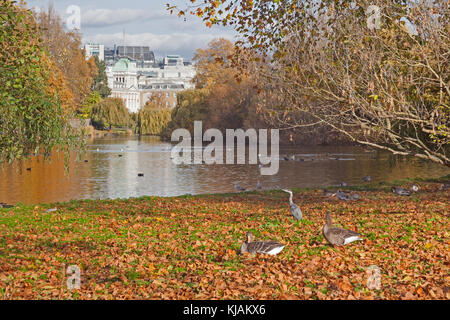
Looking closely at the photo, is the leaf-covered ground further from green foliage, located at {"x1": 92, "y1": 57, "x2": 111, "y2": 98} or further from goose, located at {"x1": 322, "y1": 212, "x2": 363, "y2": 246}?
green foliage, located at {"x1": 92, "y1": 57, "x2": 111, "y2": 98}

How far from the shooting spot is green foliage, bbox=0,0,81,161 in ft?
44.5

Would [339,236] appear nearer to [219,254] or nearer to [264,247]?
[264,247]

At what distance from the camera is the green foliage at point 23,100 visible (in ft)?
44.5

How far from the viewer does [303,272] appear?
8.55 metres

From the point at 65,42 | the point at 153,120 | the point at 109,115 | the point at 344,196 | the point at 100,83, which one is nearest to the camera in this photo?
the point at 344,196

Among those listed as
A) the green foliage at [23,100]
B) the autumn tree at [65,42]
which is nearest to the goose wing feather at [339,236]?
the green foliage at [23,100]

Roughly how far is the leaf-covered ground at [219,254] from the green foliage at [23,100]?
6.44 feet

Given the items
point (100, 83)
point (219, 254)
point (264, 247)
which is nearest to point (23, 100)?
point (219, 254)

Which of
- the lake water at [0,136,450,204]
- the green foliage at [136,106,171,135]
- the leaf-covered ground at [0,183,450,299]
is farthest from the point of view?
the green foliage at [136,106,171,135]

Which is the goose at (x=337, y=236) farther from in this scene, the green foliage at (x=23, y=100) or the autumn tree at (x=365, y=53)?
the green foliage at (x=23, y=100)

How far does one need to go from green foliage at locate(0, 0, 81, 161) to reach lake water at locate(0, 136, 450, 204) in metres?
4.36

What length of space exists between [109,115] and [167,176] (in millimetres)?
76930

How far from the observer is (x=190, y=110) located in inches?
3278

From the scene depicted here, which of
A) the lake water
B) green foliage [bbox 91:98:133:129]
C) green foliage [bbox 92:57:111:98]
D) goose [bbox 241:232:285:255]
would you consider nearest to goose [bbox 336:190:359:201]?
the lake water
